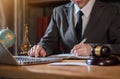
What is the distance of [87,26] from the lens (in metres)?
1.91

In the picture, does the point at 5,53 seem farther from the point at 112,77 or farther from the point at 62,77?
the point at 112,77

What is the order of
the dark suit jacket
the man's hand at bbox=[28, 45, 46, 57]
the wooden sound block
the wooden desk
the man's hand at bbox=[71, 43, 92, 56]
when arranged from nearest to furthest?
the wooden desk, the wooden sound block, the man's hand at bbox=[71, 43, 92, 56], the man's hand at bbox=[28, 45, 46, 57], the dark suit jacket

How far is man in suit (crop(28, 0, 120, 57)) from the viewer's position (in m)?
1.90

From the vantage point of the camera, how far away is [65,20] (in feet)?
6.71

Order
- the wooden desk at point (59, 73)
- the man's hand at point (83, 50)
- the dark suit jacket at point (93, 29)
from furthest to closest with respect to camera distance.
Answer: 1. the dark suit jacket at point (93, 29)
2. the man's hand at point (83, 50)
3. the wooden desk at point (59, 73)

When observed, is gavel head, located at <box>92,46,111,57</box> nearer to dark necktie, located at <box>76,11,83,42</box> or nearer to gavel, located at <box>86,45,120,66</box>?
gavel, located at <box>86,45,120,66</box>

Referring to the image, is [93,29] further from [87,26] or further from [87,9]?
[87,9]

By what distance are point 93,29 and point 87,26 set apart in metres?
0.05

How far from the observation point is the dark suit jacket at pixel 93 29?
1.90m

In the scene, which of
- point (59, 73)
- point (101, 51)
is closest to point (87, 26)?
point (101, 51)

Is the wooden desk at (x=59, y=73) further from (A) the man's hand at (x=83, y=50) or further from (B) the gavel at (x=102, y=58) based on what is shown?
(A) the man's hand at (x=83, y=50)

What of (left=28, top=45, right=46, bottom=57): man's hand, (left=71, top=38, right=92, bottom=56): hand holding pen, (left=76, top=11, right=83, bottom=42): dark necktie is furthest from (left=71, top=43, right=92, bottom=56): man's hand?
(left=76, top=11, right=83, bottom=42): dark necktie

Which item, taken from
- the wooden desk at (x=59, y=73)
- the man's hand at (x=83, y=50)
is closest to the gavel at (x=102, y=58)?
Result: the wooden desk at (x=59, y=73)

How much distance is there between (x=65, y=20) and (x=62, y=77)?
117 cm
